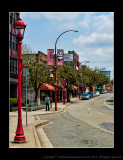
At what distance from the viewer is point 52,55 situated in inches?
1051

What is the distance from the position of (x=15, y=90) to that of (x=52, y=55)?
508 inches

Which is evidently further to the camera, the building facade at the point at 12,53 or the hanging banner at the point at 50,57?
the building facade at the point at 12,53

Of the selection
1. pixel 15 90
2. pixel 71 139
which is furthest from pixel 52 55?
pixel 71 139

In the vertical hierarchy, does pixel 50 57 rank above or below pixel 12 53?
below

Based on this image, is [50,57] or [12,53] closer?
[50,57]

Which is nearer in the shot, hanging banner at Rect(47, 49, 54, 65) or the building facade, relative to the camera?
hanging banner at Rect(47, 49, 54, 65)
